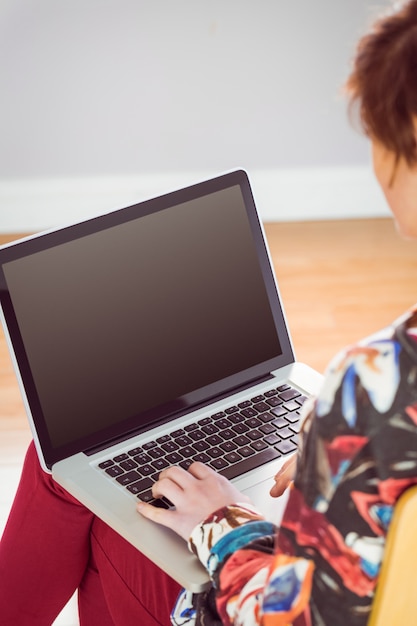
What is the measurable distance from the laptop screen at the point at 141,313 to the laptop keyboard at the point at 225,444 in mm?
46

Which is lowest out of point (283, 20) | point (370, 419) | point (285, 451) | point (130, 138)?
point (285, 451)

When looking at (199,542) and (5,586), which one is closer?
(199,542)

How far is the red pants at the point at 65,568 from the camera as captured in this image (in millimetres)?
1236

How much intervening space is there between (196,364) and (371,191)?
2.00 m

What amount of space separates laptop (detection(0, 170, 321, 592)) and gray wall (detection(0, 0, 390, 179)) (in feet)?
5.58

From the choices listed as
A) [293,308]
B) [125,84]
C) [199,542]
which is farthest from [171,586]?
[125,84]

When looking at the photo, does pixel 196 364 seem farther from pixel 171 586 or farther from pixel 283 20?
pixel 283 20

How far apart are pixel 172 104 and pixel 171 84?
2.3 inches

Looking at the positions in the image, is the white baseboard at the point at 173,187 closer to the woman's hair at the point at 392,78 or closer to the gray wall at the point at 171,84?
the gray wall at the point at 171,84

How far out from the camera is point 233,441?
48.5 inches

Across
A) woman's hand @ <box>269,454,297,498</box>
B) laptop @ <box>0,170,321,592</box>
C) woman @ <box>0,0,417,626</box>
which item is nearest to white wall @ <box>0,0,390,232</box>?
laptop @ <box>0,170,321,592</box>

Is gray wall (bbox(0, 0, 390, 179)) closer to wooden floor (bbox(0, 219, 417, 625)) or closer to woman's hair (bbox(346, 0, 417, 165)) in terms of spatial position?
wooden floor (bbox(0, 219, 417, 625))

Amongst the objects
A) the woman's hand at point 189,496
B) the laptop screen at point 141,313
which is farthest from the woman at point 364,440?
the laptop screen at point 141,313

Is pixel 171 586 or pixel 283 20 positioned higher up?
pixel 283 20
